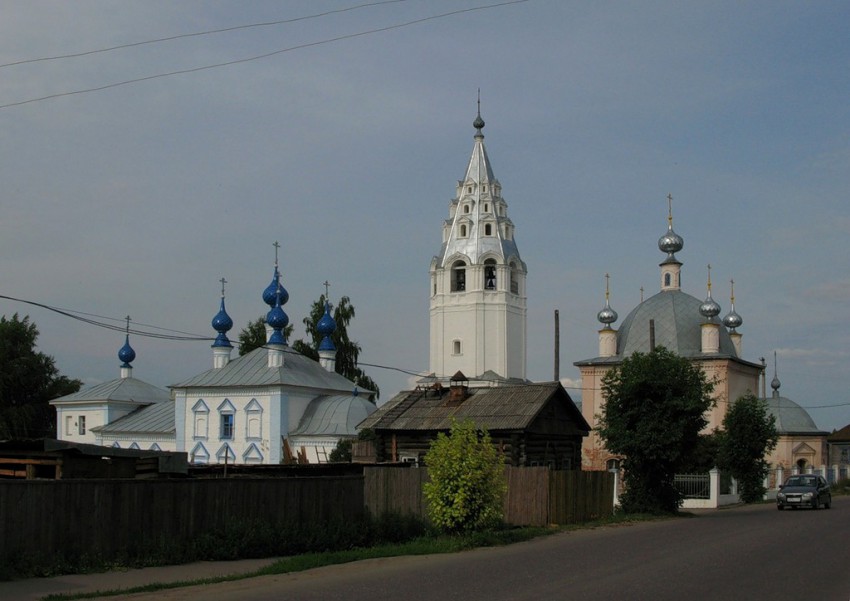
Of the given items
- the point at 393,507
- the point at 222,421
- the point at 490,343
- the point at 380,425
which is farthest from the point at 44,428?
the point at 393,507

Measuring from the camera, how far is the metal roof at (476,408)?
29625 mm

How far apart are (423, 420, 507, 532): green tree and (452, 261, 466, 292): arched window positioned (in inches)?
1893

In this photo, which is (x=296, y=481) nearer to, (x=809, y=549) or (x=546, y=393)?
(x=809, y=549)

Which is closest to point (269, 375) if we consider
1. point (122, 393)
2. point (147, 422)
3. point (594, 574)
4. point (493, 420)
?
point (147, 422)

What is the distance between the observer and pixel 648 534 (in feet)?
75.4

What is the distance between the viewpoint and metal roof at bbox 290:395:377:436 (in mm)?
51062

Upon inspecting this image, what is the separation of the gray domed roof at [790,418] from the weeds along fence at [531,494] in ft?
115

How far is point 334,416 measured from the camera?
171 feet

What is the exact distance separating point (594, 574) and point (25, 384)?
6547 centimetres

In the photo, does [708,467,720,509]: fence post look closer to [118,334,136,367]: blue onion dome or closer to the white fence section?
the white fence section

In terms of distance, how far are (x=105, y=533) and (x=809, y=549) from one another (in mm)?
12605

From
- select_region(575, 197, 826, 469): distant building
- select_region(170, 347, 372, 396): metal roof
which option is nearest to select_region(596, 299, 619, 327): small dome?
select_region(575, 197, 826, 469): distant building

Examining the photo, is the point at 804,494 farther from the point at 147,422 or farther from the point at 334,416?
the point at 147,422

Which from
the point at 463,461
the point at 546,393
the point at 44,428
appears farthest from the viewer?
the point at 44,428
